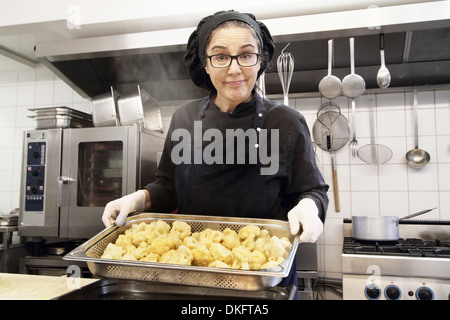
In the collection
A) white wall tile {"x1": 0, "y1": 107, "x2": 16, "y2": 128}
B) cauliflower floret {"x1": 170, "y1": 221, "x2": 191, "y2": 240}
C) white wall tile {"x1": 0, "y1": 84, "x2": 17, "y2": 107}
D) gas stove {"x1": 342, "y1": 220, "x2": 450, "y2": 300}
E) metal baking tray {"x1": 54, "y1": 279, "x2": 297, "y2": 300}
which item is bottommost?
gas stove {"x1": 342, "y1": 220, "x2": 450, "y2": 300}

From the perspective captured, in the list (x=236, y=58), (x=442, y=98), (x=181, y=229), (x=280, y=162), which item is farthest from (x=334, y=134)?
(x=181, y=229)

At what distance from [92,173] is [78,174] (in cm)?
8

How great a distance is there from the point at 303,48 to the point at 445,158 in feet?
3.57

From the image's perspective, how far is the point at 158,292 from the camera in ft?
2.45

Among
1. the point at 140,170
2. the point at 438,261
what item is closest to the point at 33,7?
the point at 140,170

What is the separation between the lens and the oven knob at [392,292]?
1.44 meters

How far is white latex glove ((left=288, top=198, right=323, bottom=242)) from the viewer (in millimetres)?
789

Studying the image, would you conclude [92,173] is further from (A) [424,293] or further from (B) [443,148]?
(B) [443,148]

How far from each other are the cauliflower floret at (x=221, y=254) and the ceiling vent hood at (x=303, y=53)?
1318 millimetres

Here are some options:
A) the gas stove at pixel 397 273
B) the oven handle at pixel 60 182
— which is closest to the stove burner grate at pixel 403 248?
Answer: the gas stove at pixel 397 273

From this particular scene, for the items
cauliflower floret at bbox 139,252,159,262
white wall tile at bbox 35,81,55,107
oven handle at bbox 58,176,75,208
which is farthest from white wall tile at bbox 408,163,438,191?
white wall tile at bbox 35,81,55,107

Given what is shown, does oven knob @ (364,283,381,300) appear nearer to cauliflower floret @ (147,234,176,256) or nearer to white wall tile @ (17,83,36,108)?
cauliflower floret @ (147,234,176,256)

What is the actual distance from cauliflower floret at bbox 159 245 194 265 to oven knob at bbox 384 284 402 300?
3.72 ft
